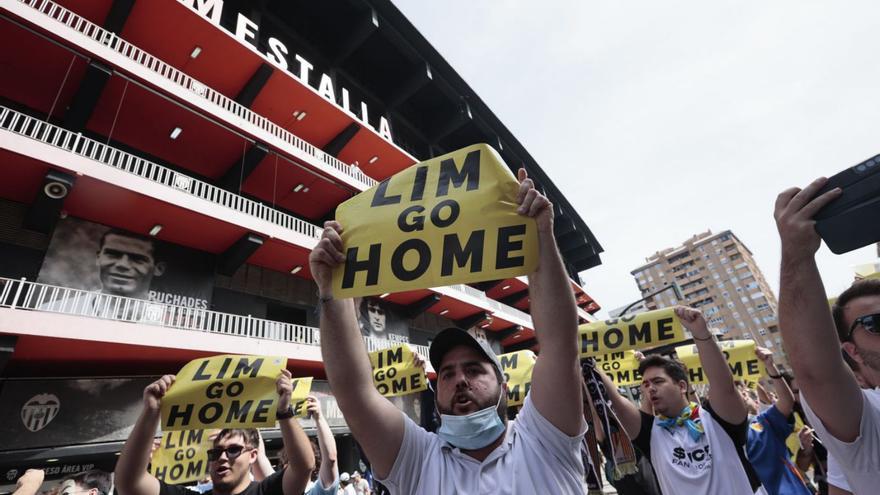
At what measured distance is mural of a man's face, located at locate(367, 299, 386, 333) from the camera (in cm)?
1404

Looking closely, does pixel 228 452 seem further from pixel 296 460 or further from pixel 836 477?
pixel 836 477

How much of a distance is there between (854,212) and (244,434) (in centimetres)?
352

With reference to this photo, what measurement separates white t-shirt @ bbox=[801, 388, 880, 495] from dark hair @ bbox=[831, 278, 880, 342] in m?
0.34

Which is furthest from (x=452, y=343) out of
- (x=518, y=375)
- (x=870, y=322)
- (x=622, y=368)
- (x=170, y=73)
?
(x=170, y=73)

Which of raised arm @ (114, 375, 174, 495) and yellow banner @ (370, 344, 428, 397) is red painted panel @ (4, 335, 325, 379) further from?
raised arm @ (114, 375, 174, 495)

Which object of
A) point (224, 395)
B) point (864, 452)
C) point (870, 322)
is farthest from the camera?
point (224, 395)

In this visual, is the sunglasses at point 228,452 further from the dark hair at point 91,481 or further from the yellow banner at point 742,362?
the yellow banner at point 742,362

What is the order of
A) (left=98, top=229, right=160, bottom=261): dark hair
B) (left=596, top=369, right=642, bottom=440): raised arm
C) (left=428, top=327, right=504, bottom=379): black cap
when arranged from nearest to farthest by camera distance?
1. (left=428, top=327, right=504, bottom=379): black cap
2. (left=596, top=369, right=642, bottom=440): raised arm
3. (left=98, top=229, right=160, bottom=261): dark hair

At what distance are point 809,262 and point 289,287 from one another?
41.2 feet

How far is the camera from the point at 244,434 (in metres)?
2.88

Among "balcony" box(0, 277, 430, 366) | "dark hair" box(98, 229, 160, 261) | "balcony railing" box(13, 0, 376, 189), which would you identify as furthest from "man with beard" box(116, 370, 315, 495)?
"balcony railing" box(13, 0, 376, 189)

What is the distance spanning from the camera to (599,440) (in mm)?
2994

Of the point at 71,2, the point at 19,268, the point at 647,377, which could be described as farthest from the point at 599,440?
the point at 71,2

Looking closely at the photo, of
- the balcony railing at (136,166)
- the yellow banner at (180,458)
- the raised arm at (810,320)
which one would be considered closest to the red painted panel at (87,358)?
the balcony railing at (136,166)
